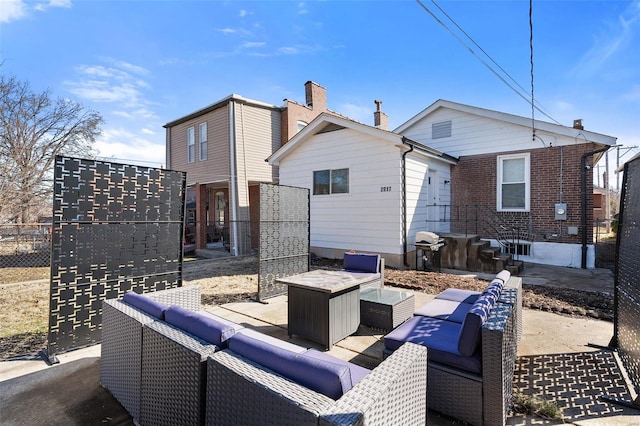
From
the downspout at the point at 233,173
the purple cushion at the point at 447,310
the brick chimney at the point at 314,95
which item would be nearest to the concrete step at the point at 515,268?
the purple cushion at the point at 447,310

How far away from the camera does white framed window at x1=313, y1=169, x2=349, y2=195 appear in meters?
9.80

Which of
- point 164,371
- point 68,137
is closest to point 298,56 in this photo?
point 164,371

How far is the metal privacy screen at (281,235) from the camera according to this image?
605cm

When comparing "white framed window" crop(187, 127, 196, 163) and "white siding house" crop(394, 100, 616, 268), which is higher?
"white framed window" crop(187, 127, 196, 163)

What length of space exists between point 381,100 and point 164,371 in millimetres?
14399

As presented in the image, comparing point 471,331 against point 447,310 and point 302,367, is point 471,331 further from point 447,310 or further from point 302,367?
point 302,367

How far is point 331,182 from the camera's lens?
10.1 m

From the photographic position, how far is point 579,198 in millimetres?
8688

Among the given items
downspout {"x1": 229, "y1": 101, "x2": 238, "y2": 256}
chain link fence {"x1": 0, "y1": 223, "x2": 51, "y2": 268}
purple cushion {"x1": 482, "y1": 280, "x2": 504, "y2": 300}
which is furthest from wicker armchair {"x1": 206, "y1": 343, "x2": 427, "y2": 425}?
chain link fence {"x1": 0, "y1": 223, "x2": 51, "y2": 268}

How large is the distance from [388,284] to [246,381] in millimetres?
5710

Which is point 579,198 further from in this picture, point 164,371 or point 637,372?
point 164,371

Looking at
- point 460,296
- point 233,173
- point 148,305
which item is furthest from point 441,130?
point 148,305

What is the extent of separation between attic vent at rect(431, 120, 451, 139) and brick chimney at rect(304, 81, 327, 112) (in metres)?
6.20

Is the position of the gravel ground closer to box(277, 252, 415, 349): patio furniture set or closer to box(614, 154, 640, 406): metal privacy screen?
box(614, 154, 640, 406): metal privacy screen
